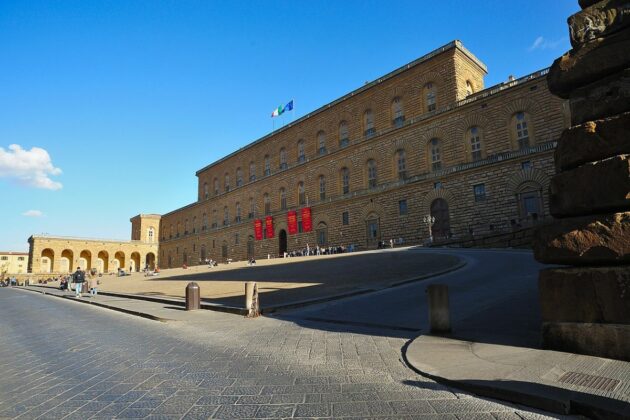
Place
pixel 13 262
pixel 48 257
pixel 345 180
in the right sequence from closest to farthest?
1. pixel 345 180
2. pixel 48 257
3. pixel 13 262

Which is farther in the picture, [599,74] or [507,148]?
[507,148]

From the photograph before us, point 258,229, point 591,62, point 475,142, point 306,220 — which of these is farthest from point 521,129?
point 258,229

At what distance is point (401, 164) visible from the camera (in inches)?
1236

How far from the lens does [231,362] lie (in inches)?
168

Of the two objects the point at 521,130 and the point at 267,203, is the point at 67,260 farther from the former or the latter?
the point at 521,130

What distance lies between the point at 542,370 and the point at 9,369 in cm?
568

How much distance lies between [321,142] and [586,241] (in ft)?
121

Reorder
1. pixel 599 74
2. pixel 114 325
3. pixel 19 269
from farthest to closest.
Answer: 1. pixel 19 269
2. pixel 114 325
3. pixel 599 74

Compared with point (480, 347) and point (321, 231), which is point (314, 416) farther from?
point (321, 231)

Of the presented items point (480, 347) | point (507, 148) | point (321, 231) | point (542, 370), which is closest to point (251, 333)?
point (480, 347)

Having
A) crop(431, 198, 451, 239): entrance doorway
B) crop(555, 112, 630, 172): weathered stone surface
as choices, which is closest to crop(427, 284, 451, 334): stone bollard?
crop(555, 112, 630, 172): weathered stone surface

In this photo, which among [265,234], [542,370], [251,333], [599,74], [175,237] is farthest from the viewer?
[175,237]

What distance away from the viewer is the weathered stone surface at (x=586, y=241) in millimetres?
3471

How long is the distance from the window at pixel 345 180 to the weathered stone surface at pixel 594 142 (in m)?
31.7
